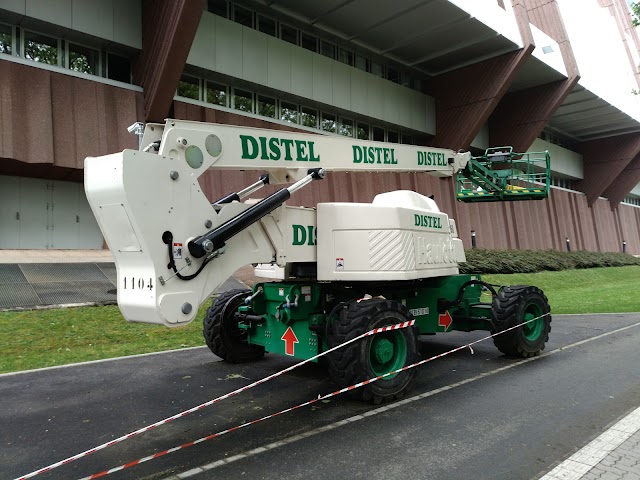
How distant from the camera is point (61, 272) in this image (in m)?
13.4

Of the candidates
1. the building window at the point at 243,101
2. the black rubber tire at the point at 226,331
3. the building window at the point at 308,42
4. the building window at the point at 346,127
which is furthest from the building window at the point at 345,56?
the black rubber tire at the point at 226,331

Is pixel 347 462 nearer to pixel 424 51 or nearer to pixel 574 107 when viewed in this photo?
pixel 424 51

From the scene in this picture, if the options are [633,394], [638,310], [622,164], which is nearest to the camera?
[633,394]

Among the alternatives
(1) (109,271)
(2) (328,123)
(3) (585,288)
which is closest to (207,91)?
(2) (328,123)

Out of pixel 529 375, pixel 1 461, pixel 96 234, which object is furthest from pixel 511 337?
pixel 96 234

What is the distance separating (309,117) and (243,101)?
154 inches

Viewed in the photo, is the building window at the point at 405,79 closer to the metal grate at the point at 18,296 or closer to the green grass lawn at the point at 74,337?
the green grass lawn at the point at 74,337

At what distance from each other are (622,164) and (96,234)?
1670 inches

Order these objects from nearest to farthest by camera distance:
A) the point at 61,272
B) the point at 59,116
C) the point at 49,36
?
the point at 61,272
the point at 59,116
the point at 49,36

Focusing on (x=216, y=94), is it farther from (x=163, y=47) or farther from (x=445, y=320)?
(x=445, y=320)

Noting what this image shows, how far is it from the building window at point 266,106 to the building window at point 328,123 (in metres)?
3.12

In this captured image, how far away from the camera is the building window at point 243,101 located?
2033 centimetres

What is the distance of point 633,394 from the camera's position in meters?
6.09

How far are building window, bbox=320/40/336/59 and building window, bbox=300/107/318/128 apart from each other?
3.01 m
